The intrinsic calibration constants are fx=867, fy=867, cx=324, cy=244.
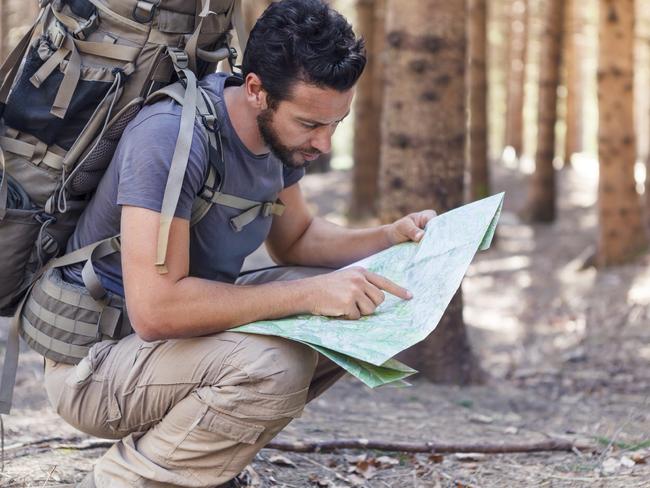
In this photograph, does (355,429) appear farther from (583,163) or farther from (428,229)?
(583,163)

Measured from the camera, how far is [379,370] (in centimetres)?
255

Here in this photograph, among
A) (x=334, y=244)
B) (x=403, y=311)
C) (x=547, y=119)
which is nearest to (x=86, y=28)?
(x=334, y=244)

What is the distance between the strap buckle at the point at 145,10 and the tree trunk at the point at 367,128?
32.2 ft

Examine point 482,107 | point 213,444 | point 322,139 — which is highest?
point 322,139

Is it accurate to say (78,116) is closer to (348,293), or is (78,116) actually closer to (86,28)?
(86,28)

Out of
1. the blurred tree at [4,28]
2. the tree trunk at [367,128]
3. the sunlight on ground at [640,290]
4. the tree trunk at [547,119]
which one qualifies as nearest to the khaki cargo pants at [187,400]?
the sunlight on ground at [640,290]

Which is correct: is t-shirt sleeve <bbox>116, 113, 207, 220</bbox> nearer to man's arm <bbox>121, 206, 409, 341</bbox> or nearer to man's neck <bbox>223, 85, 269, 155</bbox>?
man's arm <bbox>121, 206, 409, 341</bbox>

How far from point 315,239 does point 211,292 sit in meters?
0.88

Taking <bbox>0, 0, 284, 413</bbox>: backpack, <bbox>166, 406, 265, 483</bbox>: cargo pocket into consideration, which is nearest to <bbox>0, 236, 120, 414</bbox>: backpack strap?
<bbox>0, 0, 284, 413</bbox>: backpack

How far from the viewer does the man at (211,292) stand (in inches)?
102

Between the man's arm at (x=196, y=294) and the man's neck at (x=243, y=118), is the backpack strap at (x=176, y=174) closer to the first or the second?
the man's arm at (x=196, y=294)

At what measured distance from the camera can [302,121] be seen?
9.16 feet

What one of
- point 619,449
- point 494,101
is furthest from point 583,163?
point 619,449

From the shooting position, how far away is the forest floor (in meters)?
3.37
